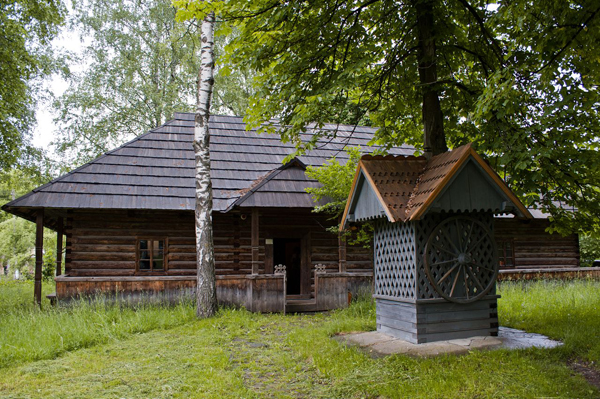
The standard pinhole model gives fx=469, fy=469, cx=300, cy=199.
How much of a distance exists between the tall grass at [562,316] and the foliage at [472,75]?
1507 millimetres

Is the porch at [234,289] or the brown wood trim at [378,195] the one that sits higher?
the brown wood trim at [378,195]

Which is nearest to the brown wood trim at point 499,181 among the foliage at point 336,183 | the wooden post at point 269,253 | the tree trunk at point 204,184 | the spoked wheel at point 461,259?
the spoked wheel at point 461,259

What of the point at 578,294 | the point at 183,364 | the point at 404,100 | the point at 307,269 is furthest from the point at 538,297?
the point at 183,364

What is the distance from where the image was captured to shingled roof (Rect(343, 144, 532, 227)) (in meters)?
6.33

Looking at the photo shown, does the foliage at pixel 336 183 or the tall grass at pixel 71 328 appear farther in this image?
the foliage at pixel 336 183

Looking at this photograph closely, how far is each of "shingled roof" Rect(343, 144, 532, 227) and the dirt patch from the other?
1.96 meters

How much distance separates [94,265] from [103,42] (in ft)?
50.2

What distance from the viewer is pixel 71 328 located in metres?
8.45

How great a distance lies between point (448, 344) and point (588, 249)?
1995 centimetres

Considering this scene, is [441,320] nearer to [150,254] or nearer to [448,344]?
[448,344]

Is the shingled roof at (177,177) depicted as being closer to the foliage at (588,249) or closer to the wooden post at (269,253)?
the wooden post at (269,253)

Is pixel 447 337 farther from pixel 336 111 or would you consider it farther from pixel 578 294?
pixel 578 294

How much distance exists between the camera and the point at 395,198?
22.1 ft

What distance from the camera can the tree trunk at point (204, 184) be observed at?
10547 mm
